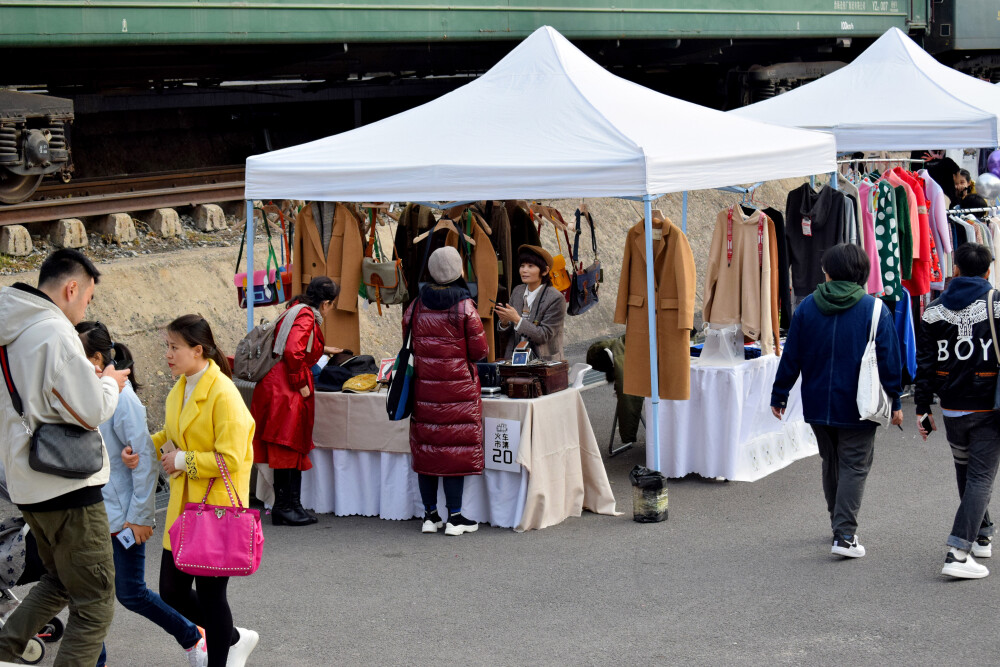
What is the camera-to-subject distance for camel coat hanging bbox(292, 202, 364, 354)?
8312mm

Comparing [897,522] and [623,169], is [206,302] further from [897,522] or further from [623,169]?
[897,522]

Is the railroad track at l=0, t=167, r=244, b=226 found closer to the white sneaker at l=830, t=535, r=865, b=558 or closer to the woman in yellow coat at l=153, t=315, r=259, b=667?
the woman in yellow coat at l=153, t=315, r=259, b=667

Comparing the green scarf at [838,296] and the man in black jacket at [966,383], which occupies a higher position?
the green scarf at [838,296]

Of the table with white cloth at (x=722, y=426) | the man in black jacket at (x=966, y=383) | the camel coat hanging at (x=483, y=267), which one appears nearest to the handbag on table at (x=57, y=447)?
the man in black jacket at (x=966, y=383)

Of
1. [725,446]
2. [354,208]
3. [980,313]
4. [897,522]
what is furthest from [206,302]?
[980,313]

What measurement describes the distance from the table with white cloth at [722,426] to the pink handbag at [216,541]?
12.2ft

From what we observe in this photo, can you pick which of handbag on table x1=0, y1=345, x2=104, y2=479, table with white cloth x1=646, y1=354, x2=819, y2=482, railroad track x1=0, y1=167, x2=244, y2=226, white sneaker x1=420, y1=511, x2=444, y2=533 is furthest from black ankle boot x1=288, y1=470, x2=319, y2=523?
railroad track x1=0, y1=167, x2=244, y2=226

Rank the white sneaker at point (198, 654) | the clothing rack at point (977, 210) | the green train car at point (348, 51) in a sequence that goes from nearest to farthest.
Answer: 1. the white sneaker at point (198, 654)
2. the clothing rack at point (977, 210)
3. the green train car at point (348, 51)

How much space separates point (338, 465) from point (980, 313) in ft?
11.7

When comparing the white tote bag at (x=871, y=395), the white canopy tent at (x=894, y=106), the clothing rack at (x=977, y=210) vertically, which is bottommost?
the white tote bag at (x=871, y=395)

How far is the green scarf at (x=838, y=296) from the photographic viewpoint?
563 cm

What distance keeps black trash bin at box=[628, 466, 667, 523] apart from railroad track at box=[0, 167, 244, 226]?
677 cm

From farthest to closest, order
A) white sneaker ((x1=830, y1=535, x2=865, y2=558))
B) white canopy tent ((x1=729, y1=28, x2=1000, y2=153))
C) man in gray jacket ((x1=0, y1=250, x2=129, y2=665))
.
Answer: white canopy tent ((x1=729, y1=28, x2=1000, y2=153)), white sneaker ((x1=830, y1=535, x2=865, y2=558)), man in gray jacket ((x1=0, y1=250, x2=129, y2=665))

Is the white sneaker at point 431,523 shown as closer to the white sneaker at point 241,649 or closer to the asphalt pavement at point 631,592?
the asphalt pavement at point 631,592
